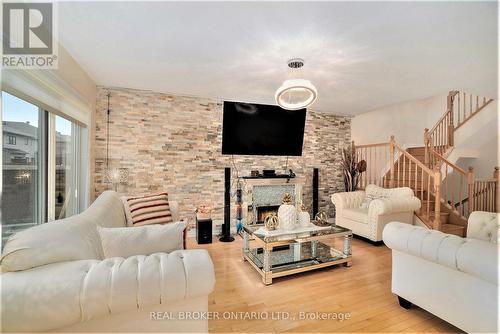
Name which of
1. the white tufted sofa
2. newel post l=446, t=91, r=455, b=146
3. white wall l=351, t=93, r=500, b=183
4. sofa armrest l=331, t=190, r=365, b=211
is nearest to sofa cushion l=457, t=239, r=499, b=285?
the white tufted sofa

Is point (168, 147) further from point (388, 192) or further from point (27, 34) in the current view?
point (388, 192)

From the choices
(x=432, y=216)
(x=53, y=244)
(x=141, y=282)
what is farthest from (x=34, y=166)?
(x=432, y=216)

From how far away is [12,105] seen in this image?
5.82 feet

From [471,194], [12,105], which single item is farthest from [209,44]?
[471,194]

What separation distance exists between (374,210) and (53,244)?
3862mm

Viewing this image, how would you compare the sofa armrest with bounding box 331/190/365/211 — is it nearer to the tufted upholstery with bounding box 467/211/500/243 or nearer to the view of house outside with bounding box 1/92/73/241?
the tufted upholstery with bounding box 467/211/500/243

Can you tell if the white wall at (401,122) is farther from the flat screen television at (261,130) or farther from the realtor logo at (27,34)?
the realtor logo at (27,34)

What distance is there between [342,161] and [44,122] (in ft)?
17.2

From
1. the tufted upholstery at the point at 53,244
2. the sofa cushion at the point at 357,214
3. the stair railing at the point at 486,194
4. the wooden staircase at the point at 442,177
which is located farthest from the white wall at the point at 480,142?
the tufted upholstery at the point at 53,244

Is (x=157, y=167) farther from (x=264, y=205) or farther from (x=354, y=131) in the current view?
(x=354, y=131)

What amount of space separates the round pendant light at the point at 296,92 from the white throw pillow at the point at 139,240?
164cm

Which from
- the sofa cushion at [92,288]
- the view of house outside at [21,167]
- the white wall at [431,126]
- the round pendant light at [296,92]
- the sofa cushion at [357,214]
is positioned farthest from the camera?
the white wall at [431,126]

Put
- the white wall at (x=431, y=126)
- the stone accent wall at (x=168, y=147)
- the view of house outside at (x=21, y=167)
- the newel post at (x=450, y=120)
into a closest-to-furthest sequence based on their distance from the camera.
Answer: the view of house outside at (x=21, y=167) < the stone accent wall at (x=168, y=147) < the white wall at (x=431, y=126) < the newel post at (x=450, y=120)

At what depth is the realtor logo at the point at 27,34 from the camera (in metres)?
1.58
